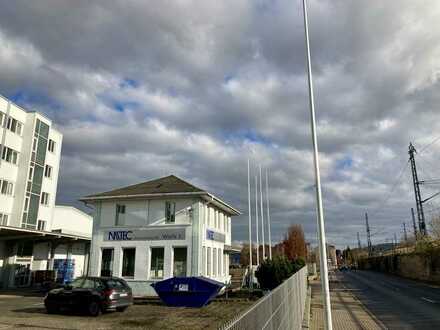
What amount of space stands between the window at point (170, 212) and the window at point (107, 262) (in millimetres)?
4561

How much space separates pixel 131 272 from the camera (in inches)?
1026

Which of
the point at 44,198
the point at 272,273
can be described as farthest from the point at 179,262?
the point at 44,198

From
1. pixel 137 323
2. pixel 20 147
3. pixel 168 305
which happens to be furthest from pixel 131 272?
pixel 20 147

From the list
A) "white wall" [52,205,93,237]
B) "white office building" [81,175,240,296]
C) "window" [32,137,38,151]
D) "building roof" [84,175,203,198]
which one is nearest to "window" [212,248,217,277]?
"white office building" [81,175,240,296]

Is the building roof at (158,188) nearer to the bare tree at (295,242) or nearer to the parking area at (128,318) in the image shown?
the parking area at (128,318)

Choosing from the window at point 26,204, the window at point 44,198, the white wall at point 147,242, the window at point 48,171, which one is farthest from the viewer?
the window at point 48,171

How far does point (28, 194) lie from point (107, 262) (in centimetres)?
1555

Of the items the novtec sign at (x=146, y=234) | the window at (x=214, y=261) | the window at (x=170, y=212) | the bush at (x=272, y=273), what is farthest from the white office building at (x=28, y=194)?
the bush at (x=272, y=273)

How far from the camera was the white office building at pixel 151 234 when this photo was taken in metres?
25.5

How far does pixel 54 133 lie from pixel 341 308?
35.4 m

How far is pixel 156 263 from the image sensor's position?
25984mm

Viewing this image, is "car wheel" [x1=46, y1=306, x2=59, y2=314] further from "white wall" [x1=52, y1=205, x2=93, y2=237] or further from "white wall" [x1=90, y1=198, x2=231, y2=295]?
"white wall" [x1=52, y1=205, x2=93, y2=237]

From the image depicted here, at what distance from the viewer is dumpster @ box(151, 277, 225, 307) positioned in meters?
19.7

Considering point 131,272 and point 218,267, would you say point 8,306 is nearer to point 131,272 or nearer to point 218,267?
point 131,272
